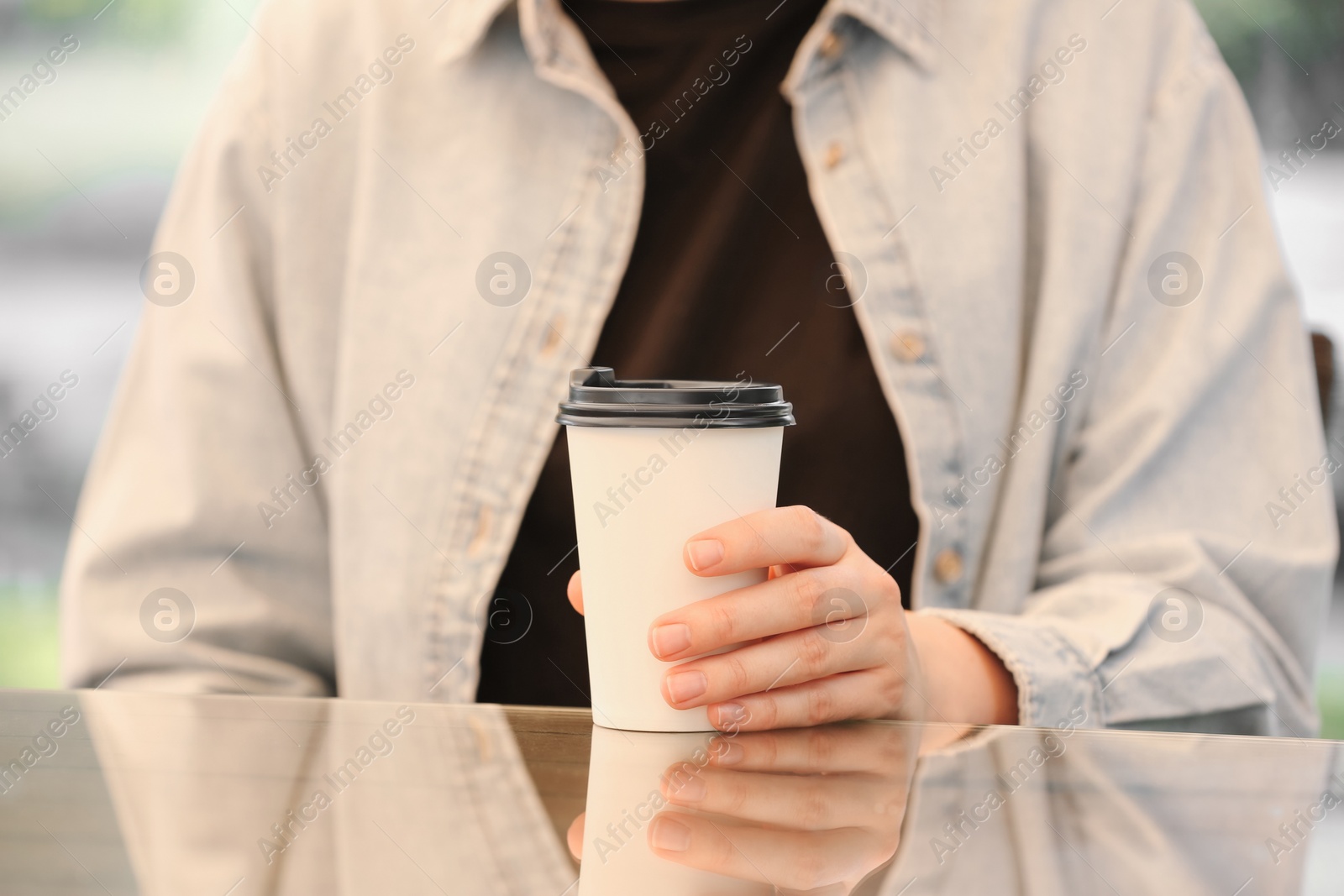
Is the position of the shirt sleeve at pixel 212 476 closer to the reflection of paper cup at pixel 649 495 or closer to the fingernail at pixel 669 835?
the reflection of paper cup at pixel 649 495

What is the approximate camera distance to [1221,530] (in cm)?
109

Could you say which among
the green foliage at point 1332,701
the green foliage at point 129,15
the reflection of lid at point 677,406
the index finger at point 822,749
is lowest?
the green foliage at point 1332,701

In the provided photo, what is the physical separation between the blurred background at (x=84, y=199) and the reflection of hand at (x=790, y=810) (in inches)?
107

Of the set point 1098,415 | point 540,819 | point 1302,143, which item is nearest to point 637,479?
point 540,819

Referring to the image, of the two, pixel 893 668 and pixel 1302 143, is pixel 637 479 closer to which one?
pixel 893 668

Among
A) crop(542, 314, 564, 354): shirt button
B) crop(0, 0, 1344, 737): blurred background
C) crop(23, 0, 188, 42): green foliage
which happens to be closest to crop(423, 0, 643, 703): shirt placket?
crop(542, 314, 564, 354): shirt button

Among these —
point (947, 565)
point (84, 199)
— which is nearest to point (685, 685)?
point (947, 565)

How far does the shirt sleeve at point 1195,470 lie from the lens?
977 millimetres

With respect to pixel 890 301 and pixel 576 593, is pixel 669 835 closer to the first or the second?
pixel 576 593

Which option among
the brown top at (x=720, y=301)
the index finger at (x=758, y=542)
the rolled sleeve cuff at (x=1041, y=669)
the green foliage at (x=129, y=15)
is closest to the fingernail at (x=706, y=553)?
the index finger at (x=758, y=542)

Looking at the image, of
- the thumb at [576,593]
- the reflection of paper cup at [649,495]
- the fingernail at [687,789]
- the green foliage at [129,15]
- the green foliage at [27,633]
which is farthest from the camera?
the green foliage at [27,633]

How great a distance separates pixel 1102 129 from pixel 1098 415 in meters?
0.29

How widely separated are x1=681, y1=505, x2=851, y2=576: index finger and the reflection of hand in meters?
0.10

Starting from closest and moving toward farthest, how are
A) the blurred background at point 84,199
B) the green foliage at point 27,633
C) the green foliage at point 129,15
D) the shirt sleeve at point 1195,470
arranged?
the shirt sleeve at point 1195,470
the blurred background at point 84,199
the green foliage at point 129,15
the green foliage at point 27,633
